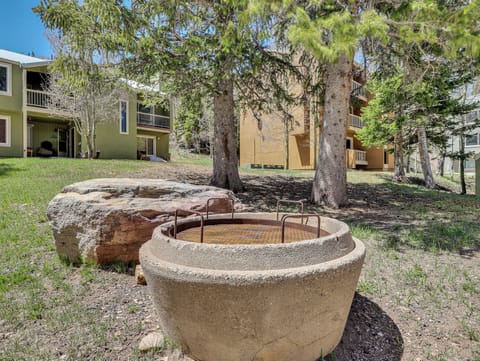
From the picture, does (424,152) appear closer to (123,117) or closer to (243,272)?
(243,272)

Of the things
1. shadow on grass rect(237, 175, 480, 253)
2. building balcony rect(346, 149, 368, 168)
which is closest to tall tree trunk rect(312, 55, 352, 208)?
shadow on grass rect(237, 175, 480, 253)

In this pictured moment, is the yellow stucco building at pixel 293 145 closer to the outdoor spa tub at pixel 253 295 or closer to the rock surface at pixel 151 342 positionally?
the rock surface at pixel 151 342

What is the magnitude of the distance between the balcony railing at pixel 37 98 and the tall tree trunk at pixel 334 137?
1576cm

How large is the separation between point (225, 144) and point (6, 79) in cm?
1444

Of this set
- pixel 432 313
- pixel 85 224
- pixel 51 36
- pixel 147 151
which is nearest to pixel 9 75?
pixel 51 36

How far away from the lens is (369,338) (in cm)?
259

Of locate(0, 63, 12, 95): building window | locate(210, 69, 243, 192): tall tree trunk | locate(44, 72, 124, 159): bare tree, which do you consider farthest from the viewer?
locate(0, 63, 12, 95): building window

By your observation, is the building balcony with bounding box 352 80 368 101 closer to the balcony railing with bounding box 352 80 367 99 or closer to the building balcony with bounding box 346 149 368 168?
the balcony railing with bounding box 352 80 367 99

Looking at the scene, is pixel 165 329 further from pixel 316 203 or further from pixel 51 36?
pixel 51 36

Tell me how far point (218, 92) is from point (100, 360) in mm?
6362

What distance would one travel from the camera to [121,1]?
6.21m

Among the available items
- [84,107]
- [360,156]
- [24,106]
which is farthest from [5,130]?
[360,156]

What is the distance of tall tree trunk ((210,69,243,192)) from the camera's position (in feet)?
27.9

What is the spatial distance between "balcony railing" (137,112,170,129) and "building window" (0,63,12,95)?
7235 millimetres
